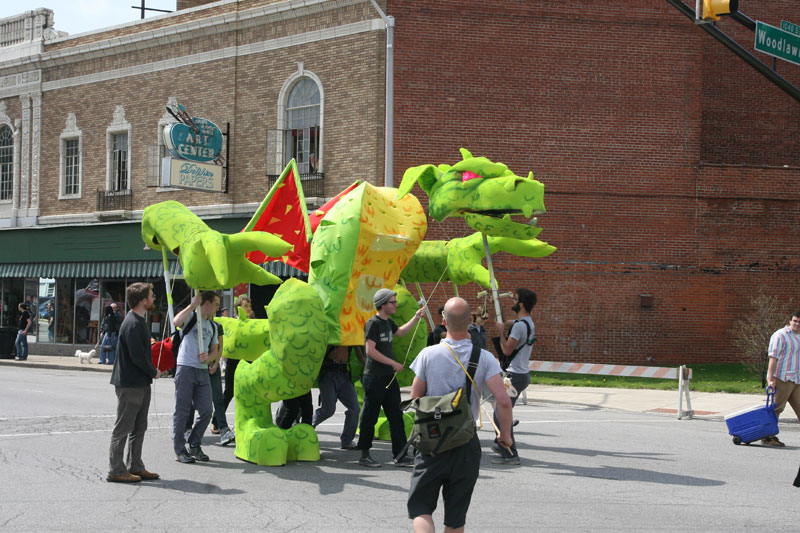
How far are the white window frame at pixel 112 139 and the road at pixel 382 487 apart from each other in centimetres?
1590

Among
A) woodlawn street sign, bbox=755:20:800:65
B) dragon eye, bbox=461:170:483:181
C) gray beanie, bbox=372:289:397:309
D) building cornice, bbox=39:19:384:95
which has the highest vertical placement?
building cornice, bbox=39:19:384:95

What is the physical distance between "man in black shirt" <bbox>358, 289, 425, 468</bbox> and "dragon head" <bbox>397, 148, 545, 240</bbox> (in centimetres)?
136

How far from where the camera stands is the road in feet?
23.4

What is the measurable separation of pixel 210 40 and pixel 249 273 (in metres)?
17.9

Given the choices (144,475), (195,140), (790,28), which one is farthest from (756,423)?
(195,140)

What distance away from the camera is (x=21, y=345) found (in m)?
27.5

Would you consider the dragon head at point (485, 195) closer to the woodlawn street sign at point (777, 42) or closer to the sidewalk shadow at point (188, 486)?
the sidewalk shadow at point (188, 486)

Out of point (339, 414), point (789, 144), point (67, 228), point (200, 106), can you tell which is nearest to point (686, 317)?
point (789, 144)

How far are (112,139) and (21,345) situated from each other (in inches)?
257

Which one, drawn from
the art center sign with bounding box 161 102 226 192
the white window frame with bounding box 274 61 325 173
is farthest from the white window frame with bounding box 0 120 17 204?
the white window frame with bounding box 274 61 325 173

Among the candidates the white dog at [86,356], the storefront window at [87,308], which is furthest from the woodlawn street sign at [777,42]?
the storefront window at [87,308]

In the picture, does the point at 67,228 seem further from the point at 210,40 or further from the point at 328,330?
the point at 328,330

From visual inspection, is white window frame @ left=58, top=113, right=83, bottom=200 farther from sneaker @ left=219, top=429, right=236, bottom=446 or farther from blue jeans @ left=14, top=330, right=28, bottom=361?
sneaker @ left=219, top=429, right=236, bottom=446

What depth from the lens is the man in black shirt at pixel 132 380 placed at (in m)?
8.27
